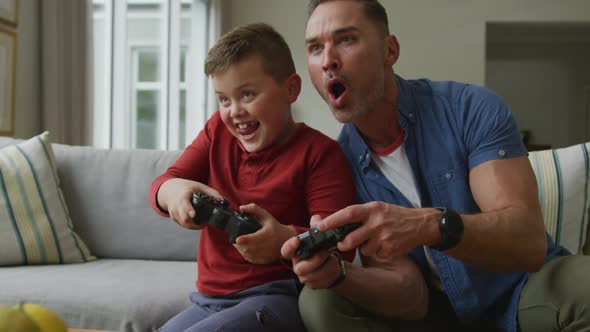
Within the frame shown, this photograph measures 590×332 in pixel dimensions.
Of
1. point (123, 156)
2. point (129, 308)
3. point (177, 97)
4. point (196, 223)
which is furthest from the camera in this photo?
point (177, 97)

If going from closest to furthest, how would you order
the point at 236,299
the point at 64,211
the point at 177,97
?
the point at 236,299 < the point at 64,211 < the point at 177,97

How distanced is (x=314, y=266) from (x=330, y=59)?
51 cm

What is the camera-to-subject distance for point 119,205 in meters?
2.07

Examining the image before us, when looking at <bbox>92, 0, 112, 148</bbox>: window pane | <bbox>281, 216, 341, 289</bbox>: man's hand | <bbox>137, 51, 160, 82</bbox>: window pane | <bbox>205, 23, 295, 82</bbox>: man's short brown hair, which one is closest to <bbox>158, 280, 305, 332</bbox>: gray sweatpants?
<bbox>281, 216, 341, 289</bbox>: man's hand

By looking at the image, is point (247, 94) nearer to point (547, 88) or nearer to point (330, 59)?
point (330, 59)

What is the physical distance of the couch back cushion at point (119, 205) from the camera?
202 cm

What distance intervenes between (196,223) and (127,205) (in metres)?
1.04

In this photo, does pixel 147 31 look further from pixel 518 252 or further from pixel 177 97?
pixel 518 252

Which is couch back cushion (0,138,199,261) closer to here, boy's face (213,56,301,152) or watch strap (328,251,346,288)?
boy's face (213,56,301,152)

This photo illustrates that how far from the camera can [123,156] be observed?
2.14 metres

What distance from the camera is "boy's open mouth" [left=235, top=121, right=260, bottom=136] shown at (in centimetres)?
127

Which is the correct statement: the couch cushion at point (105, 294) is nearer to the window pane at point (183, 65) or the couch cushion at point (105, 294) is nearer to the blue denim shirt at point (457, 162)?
the blue denim shirt at point (457, 162)

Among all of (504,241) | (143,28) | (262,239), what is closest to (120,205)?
(262,239)

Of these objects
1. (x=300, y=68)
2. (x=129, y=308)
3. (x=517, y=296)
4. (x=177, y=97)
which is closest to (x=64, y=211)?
(x=129, y=308)
